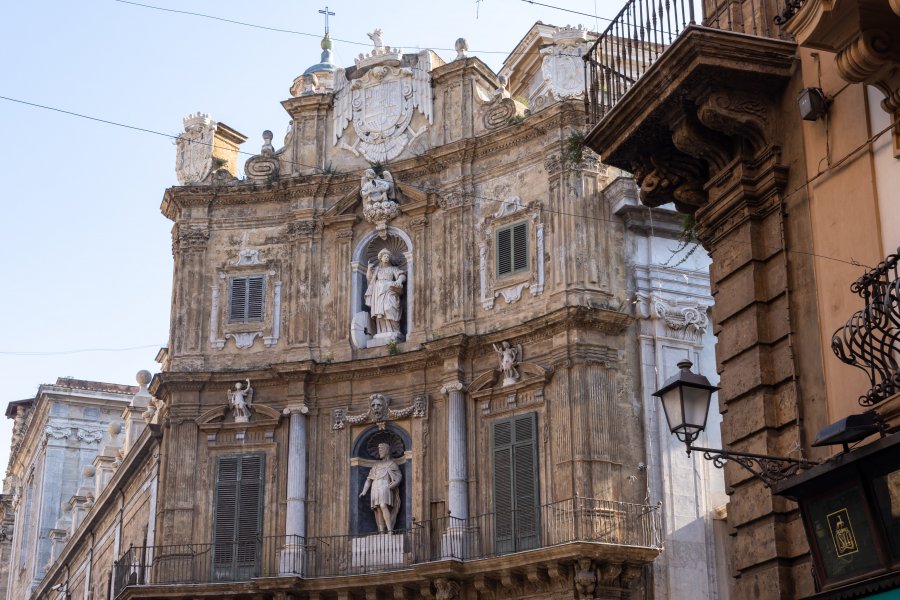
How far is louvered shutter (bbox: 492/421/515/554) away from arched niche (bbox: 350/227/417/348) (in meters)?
3.04

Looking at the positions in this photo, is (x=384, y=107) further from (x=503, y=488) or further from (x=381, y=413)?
(x=503, y=488)

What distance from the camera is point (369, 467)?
25000 millimetres

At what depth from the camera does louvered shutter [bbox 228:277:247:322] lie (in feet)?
87.1

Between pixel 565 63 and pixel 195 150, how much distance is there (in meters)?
7.99

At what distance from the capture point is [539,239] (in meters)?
24.2

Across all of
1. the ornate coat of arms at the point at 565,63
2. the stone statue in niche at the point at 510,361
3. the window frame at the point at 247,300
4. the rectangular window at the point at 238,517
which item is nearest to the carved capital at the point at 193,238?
the window frame at the point at 247,300

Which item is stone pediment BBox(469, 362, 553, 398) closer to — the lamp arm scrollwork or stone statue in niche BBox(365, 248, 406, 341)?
stone statue in niche BBox(365, 248, 406, 341)

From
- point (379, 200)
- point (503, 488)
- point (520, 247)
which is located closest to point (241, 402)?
point (379, 200)

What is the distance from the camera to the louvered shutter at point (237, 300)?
2656 cm

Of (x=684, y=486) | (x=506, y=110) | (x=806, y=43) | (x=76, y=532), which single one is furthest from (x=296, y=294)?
(x=806, y=43)

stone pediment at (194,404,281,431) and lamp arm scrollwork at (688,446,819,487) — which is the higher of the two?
stone pediment at (194,404,281,431)

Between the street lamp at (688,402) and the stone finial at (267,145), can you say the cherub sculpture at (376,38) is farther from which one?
the street lamp at (688,402)

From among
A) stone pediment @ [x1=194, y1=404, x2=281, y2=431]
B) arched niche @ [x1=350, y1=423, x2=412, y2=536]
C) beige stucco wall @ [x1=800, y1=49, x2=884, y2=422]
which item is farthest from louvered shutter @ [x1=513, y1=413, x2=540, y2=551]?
beige stucco wall @ [x1=800, y1=49, x2=884, y2=422]

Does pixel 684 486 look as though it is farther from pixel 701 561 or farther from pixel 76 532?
pixel 76 532
